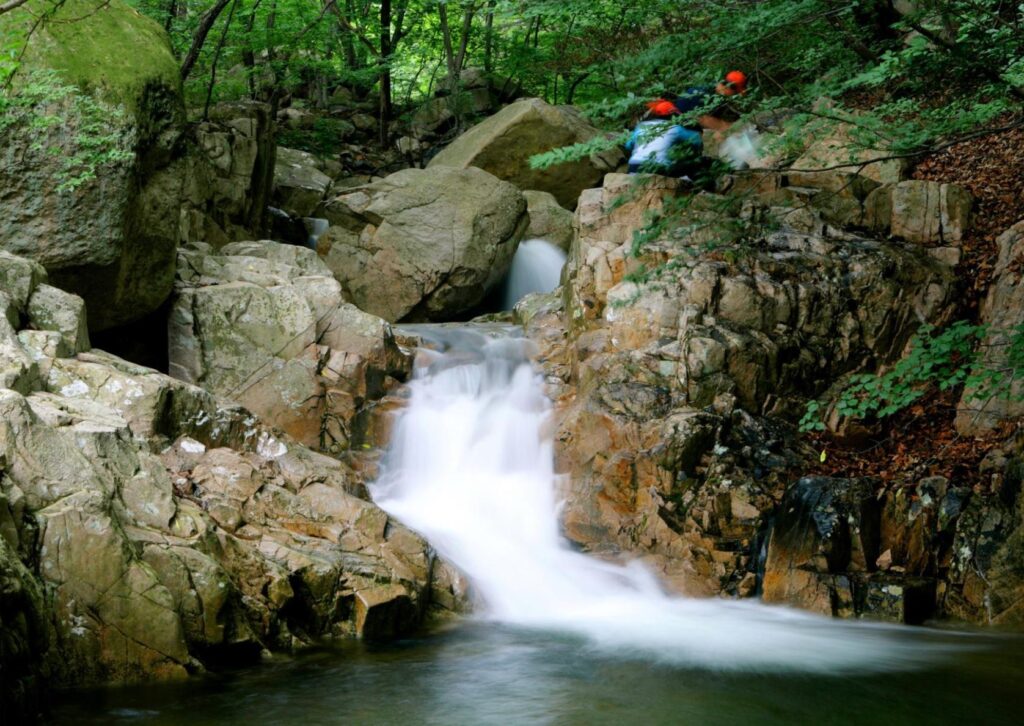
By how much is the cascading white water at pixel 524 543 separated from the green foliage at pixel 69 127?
4290 millimetres

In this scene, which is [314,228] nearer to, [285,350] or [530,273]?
[530,273]

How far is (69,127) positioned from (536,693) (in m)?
7.07

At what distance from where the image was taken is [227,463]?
7703 millimetres

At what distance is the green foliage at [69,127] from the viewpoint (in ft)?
26.1

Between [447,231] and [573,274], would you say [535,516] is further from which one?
[447,231]

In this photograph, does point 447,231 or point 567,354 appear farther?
point 447,231

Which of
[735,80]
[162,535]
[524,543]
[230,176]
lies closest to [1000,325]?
[735,80]

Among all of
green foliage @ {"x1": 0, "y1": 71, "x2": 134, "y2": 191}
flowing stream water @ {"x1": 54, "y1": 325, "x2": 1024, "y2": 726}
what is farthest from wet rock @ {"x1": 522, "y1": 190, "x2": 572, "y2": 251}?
green foliage @ {"x1": 0, "y1": 71, "x2": 134, "y2": 191}

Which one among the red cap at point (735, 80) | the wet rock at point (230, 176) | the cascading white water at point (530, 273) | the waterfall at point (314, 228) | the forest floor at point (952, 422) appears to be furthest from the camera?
the cascading white water at point (530, 273)

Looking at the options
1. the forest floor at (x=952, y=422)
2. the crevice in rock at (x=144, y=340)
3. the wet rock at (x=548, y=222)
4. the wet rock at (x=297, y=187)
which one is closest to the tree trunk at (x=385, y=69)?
the wet rock at (x=297, y=187)

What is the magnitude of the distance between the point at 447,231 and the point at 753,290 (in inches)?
216

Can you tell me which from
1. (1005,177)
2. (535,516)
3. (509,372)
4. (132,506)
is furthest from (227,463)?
(1005,177)

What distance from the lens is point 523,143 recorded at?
1633 cm

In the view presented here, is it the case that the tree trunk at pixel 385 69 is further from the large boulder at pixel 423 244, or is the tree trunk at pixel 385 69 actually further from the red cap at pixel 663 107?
the red cap at pixel 663 107
